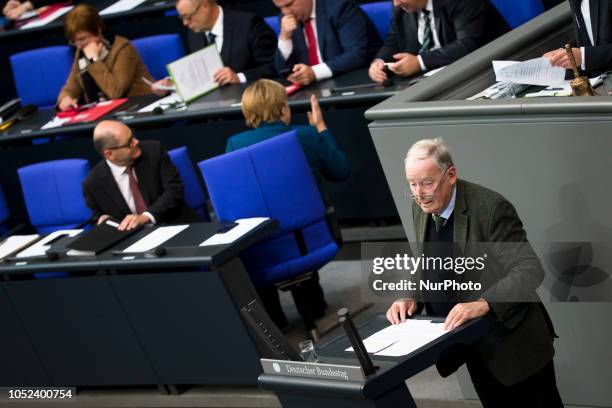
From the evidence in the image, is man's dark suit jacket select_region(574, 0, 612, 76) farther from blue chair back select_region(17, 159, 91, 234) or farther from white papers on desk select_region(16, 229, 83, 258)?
blue chair back select_region(17, 159, 91, 234)

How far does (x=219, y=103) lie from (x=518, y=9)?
1891 mm

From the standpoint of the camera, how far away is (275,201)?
18.4ft

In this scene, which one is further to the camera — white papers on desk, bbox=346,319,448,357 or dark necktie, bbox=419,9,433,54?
dark necktie, bbox=419,9,433,54

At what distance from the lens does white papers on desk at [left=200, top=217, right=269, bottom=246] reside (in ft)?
17.3

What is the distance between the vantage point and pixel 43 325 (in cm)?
584

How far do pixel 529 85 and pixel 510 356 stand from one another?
5.05 ft

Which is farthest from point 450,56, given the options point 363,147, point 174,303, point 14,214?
point 14,214

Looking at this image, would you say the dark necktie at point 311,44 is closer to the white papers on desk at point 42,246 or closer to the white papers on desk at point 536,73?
the white papers on desk at point 42,246

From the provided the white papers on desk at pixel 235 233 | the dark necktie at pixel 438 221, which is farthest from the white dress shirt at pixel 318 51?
the dark necktie at pixel 438 221

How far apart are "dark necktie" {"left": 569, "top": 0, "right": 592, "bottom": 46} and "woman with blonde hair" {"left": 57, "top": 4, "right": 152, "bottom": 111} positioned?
3.84 metres

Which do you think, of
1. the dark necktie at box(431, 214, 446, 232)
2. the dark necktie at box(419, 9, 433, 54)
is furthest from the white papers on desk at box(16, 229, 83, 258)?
the dark necktie at box(431, 214, 446, 232)

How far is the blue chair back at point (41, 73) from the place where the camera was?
8.57 metres

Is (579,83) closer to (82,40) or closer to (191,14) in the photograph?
(191,14)

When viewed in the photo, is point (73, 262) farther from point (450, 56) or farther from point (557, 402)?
point (557, 402)
